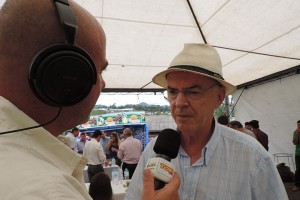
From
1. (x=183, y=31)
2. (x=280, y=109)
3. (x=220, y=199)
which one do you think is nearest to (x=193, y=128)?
(x=220, y=199)

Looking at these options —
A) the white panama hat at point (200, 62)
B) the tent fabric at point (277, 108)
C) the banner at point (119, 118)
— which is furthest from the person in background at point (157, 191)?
the banner at point (119, 118)

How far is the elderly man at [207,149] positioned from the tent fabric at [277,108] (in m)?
6.20

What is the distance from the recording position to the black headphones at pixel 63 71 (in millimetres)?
645

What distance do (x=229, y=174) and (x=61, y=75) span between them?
1107mm

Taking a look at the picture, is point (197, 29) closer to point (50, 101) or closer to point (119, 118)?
point (50, 101)

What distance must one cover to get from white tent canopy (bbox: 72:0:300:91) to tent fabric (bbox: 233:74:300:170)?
869mm

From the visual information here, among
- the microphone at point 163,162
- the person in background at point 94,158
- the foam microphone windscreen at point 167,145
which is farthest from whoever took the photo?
the person in background at point 94,158

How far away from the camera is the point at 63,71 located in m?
0.69

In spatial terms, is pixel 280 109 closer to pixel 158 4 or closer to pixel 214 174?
pixel 158 4

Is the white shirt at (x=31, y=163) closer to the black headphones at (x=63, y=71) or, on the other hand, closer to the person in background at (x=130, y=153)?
the black headphones at (x=63, y=71)

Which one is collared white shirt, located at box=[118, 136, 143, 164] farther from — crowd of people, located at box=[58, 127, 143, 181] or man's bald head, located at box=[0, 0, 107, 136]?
man's bald head, located at box=[0, 0, 107, 136]

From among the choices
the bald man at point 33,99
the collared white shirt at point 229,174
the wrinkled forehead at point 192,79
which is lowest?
the collared white shirt at point 229,174

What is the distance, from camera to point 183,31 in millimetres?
4934

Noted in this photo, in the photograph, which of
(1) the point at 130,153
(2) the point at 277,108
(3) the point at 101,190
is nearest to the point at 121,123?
(1) the point at 130,153
